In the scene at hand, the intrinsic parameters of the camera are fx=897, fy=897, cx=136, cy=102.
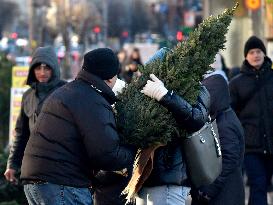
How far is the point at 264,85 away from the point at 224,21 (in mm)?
3263

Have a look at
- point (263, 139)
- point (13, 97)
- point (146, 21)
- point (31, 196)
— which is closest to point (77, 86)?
point (31, 196)

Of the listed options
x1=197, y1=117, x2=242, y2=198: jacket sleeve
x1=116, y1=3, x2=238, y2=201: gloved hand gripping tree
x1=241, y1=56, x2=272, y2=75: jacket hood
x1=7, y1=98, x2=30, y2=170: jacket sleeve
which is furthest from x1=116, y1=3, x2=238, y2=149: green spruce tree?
x1=241, y1=56, x2=272, y2=75: jacket hood

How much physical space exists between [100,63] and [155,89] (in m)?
0.36

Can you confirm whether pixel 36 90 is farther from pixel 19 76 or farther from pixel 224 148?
pixel 19 76

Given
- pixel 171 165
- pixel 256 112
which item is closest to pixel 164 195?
pixel 171 165

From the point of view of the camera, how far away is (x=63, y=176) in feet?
16.8

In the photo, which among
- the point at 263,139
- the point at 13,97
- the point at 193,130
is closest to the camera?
the point at 193,130

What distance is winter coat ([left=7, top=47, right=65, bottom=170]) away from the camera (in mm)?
7672

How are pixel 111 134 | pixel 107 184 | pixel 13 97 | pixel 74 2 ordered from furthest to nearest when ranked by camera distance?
pixel 74 2
pixel 13 97
pixel 107 184
pixel 111 134

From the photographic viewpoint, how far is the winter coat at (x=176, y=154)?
5359 millimetres

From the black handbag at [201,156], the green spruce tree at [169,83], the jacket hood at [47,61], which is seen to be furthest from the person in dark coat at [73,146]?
the jacket hood at [47,61]

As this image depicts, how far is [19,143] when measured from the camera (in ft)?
25.3

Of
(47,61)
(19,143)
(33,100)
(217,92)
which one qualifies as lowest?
(19,143)

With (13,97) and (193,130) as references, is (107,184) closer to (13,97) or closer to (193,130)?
(193,130)
